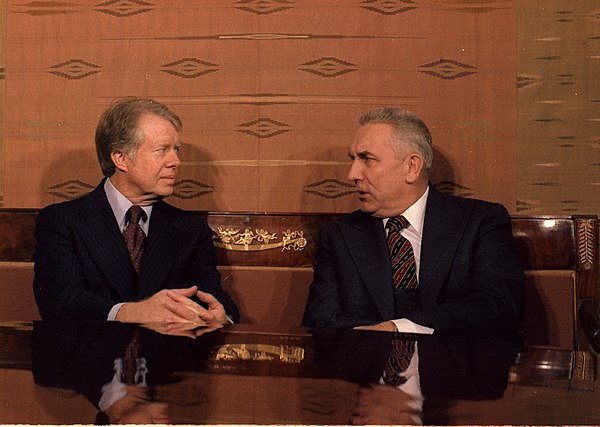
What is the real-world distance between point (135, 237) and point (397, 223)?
903mm

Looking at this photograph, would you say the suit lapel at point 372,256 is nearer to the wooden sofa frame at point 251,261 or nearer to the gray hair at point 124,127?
the wooden sofa frame at point 251,261

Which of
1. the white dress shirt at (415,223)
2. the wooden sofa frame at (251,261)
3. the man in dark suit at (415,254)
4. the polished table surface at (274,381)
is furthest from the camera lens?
the wooden sofa frame at (251,261)

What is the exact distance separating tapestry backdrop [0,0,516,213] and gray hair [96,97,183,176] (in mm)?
566

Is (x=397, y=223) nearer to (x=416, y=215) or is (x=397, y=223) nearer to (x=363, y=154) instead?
(x=416, y=215)

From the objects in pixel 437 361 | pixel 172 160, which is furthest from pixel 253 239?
pixel 437 361

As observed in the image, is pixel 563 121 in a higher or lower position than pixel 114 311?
higher

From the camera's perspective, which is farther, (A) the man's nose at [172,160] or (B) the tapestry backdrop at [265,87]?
(B) the tapestry backdrop at [265,87]

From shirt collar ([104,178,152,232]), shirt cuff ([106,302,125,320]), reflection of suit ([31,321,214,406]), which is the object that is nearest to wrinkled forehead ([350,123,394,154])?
shirt collar ([104,178,152,232])

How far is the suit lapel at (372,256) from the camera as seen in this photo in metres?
2.84

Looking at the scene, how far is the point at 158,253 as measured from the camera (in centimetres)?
296

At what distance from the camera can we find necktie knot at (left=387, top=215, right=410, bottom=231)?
9.91ft

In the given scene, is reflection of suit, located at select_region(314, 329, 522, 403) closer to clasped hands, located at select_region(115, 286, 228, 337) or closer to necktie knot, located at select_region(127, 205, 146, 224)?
clasped hands, located at select_region(115, 286, 228, 337)

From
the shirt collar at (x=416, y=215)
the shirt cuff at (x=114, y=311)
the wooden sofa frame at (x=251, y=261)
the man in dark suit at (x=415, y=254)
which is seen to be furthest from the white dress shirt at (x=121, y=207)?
the shirt collar at (x=416, y=215)

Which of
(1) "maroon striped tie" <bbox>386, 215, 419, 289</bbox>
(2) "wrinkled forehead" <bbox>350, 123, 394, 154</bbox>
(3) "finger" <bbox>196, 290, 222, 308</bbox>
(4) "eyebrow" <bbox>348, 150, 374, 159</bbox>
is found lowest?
(3) "finger" <bbox>196, 290, 222, 308</bbox>
